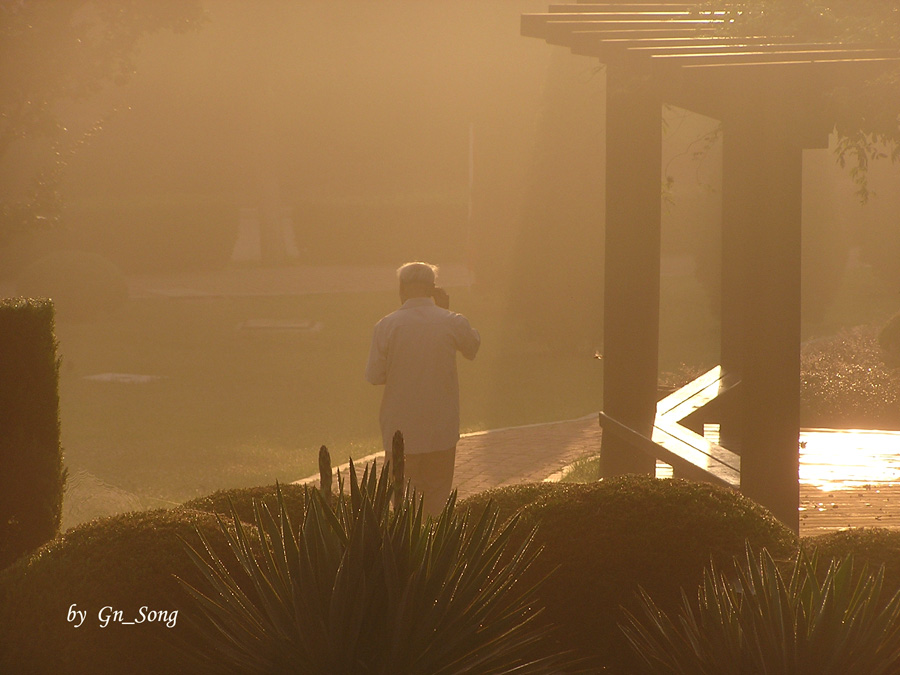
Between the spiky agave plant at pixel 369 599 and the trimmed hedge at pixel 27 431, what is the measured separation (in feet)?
8.07

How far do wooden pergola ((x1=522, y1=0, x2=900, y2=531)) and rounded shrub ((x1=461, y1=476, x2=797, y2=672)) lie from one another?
1.56 meters

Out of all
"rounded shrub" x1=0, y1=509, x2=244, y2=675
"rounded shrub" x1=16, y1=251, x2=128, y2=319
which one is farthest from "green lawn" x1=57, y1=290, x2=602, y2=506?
"rounded shrub" x1=0, y1=509, x2=244, y2=675

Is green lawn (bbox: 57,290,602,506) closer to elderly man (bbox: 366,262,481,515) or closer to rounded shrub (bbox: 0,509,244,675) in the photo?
elderly man (bbox: 366,262,481,515)

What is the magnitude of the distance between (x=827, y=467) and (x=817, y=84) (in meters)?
4.62

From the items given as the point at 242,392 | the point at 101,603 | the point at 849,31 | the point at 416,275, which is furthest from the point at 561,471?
the point at 242,392

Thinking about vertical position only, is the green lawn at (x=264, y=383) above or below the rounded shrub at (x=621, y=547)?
below

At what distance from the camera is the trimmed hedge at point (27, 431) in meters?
5.84

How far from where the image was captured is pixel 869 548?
4.36m

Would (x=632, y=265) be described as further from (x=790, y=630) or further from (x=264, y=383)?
(x=264, y=383)

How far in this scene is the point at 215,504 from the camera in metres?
5.16

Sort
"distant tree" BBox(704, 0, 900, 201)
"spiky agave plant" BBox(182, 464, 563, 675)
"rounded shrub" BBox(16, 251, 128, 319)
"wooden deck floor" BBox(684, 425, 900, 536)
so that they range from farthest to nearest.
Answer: "rounded shrub" BBox(16, 251, 128, 319) → "wooden deck floor" BBox(684, 425, 900, 536) → "distant tree" BBox(704, 0, 900, 201) → "spiky agave plant" BBox(182, 464, 563, 675)

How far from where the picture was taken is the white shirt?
271 inches

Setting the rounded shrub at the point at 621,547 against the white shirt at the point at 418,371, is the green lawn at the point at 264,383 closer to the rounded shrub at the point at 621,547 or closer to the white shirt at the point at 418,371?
the white shirt at the point at 418,371

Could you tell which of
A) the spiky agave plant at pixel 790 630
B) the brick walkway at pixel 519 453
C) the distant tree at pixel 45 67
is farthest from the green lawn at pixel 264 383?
the spiky agave plant at pixel 790 630
